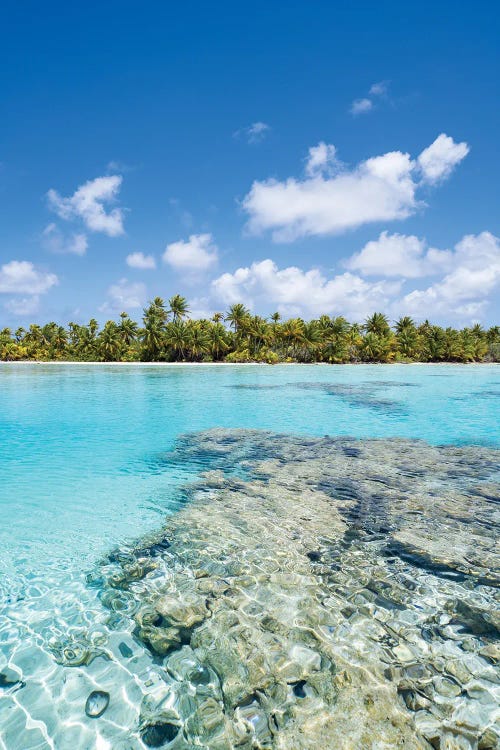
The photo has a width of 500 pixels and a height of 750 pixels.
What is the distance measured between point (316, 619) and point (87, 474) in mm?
7013

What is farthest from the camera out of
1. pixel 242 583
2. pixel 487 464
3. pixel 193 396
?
pixel 193 396

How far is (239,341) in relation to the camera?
6906 cm

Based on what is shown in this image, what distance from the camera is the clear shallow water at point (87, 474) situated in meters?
3.45

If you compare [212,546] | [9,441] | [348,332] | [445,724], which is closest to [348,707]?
[445,724]

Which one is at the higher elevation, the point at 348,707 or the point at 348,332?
the point at 348,332

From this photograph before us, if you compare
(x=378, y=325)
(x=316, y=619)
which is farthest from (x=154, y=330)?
(x=316, y=619)

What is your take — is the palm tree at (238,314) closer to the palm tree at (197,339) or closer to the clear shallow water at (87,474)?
the palm tree at (197,339)

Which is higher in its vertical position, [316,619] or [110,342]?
[110,342]

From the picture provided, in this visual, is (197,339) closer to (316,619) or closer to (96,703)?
(316,619)

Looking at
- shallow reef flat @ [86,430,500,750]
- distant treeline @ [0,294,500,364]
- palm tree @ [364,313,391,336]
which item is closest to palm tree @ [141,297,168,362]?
distant treeline @ [0,294,500,364]

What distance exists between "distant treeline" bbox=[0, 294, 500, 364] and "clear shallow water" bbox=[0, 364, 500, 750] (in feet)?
138

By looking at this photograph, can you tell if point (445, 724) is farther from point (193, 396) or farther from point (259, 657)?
point (193, 396)

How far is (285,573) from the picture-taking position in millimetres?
4832

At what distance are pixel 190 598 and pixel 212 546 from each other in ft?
3.91
